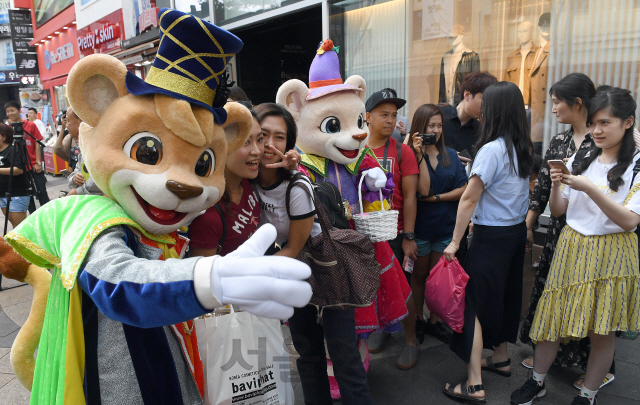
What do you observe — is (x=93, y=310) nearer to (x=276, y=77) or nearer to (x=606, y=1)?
(x=606, y=1)

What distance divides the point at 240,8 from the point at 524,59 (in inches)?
195

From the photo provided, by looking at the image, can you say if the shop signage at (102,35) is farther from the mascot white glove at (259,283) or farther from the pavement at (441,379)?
the mascot white glove at (259,283)

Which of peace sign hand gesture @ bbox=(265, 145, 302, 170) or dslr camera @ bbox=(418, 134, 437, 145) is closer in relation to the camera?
peace sign hand gesture @ bbox=(265, 145, 302, 170)

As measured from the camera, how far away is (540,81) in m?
4.10

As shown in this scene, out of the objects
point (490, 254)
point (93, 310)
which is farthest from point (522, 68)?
point (93, 310)

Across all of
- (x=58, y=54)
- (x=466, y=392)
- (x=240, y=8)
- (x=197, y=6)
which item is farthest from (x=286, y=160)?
(x=58, y=54)

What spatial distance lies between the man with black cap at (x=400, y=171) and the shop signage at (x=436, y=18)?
2091 millimetres

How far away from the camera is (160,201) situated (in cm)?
137

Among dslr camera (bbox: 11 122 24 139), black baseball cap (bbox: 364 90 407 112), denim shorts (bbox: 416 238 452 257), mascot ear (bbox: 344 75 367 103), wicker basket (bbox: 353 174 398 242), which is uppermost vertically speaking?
mascot ear (bbox: 344 75 367 103)

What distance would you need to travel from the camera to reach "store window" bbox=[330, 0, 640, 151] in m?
3.64

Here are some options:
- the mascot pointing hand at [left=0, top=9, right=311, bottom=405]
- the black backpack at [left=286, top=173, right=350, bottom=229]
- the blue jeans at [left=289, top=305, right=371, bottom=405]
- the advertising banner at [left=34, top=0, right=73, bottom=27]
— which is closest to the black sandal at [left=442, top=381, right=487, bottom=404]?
the blue jeans at [left=289, top=305, right=371, bottom=405]

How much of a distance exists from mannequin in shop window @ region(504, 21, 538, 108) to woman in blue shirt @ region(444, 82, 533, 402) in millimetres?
1801

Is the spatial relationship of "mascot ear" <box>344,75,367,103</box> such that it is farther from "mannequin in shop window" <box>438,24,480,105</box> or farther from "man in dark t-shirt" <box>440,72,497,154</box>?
"mannequin in shop window" <box>438,24,480,105</box>

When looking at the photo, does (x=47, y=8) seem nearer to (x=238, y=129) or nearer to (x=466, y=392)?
(x=238, y=129)
